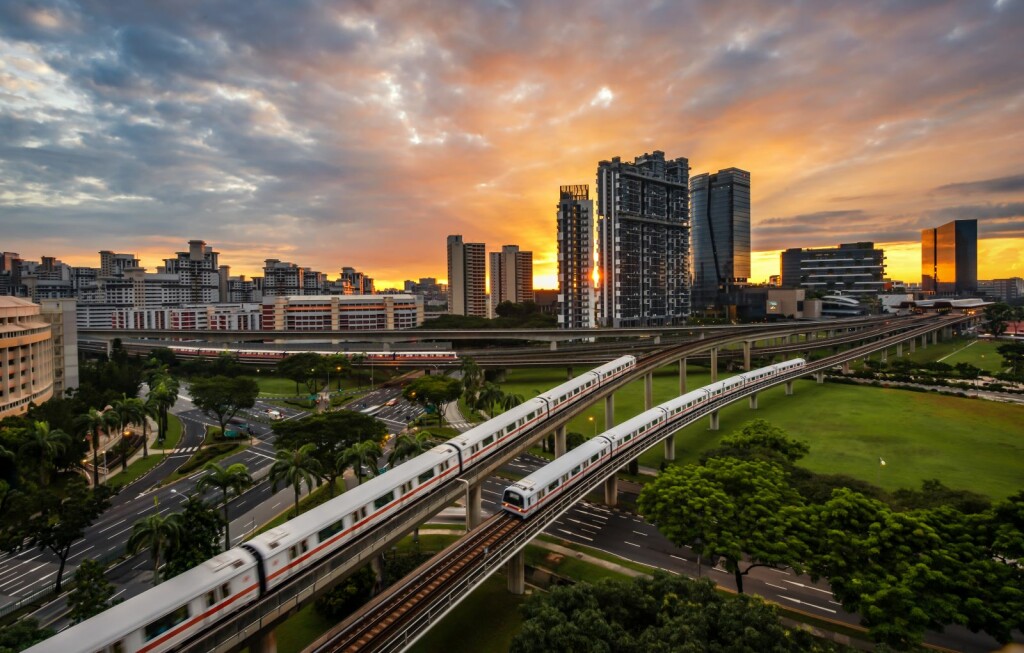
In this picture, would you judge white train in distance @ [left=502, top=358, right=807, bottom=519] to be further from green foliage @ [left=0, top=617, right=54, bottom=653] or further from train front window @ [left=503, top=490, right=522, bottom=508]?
green foliage @ [left=0, top=617, right=54, bottom=653]

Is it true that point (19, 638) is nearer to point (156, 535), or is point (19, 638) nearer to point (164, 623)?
point (156, 535)

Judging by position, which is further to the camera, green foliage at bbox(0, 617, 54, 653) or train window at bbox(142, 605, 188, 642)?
green foliage at bbox(0, 617, 54, 653)

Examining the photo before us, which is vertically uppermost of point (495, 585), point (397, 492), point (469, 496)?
point (397, 492)

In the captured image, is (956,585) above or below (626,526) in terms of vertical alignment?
above

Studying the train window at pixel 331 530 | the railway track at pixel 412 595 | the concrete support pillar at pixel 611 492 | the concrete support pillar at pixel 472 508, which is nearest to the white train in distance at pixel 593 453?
the railway track at pixel 412 595

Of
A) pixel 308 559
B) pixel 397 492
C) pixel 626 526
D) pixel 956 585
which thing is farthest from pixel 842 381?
pixel 308 559

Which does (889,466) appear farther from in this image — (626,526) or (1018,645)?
(626,526)

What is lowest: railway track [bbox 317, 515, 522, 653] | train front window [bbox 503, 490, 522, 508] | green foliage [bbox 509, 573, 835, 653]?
railway track [bbox 317, 515, 522, 653]

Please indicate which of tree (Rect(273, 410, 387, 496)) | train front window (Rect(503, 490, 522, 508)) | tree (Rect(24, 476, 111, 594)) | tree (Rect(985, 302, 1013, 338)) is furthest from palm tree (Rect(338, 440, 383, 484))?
tree (Rect(985, 302, 1013, 338))
